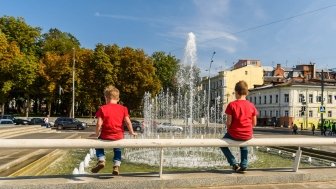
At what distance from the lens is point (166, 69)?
91562mm

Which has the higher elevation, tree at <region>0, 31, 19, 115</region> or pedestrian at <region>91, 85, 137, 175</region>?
tree at <region>0, 31, 19, 115</region>

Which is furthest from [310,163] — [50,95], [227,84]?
[227,84]

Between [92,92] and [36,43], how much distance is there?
68.4ft

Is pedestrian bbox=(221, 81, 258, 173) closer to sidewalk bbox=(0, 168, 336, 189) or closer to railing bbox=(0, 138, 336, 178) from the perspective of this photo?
railing bbox=(0, 138, 336, 178)

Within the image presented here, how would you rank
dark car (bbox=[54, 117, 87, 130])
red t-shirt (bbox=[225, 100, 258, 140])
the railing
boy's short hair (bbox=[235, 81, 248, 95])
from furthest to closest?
dark car (bbox=[54, 117, 87, 130]), boy's short hair (bbox=[235, 81, 248, 95]), red t-shirt (bbox=[225, 100, 258, 140]), the railing

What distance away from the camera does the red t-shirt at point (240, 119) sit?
23.8 feet

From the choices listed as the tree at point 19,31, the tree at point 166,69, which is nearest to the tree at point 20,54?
the tree at point 19,31

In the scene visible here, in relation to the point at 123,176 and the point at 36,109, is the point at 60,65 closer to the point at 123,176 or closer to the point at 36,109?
the point at 36,109

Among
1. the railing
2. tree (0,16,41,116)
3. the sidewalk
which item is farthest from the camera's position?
tree (0,16,41,116)

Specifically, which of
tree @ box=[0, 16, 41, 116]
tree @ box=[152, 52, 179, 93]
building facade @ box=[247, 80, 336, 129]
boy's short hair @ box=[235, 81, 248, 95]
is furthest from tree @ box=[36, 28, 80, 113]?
boy's short hair @ box=[235, 81, 248, 95]

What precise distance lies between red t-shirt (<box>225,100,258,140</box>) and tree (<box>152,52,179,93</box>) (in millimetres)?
83095

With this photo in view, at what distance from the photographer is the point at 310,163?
17516 millimetres

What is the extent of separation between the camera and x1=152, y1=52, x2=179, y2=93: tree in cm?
9112

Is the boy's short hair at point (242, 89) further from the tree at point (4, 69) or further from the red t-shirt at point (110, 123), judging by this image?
the tree at point (4, 69)
